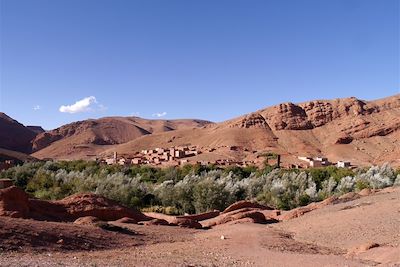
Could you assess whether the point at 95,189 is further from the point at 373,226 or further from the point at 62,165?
the point at 373,226

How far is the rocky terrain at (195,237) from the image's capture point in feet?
37.9

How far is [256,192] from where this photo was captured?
37906 millimetres

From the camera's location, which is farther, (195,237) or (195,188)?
(195,188)

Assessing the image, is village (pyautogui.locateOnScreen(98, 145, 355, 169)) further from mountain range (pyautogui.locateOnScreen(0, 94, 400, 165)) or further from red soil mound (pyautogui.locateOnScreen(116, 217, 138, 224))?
red soil mound (pyautogui.locateOnScreen(116, 217, 138, 224))

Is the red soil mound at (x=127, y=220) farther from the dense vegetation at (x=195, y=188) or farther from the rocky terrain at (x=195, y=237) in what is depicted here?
the dense vegetation at (x=195, y=188)

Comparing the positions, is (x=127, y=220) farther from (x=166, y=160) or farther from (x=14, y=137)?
(x=14, y=137)

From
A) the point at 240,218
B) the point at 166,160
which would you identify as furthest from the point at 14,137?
the point at 240,218

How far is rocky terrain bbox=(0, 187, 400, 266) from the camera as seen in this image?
11.6m

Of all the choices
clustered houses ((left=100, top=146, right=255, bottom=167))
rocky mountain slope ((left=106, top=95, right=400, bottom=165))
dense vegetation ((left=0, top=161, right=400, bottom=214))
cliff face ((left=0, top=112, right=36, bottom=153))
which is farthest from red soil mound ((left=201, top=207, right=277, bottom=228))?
cliff face ((left=0, top=112, right=36, bottom=153))

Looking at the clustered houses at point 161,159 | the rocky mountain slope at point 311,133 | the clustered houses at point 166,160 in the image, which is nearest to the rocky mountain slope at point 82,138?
the rocky mountain slope at point 311,133

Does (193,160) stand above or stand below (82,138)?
below

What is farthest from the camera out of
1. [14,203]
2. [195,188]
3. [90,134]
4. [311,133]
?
[90,134]

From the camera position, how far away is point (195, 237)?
17.2 meters

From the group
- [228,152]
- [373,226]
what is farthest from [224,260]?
[228,152]
